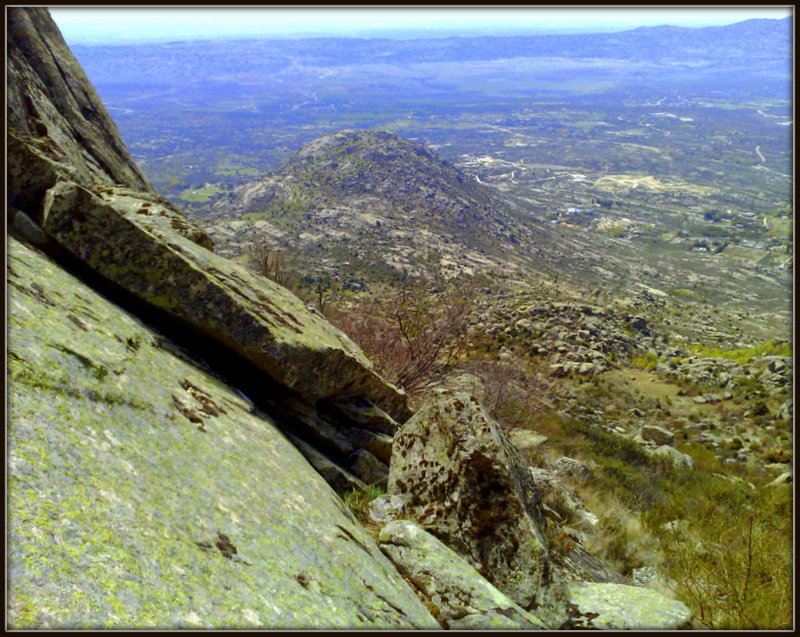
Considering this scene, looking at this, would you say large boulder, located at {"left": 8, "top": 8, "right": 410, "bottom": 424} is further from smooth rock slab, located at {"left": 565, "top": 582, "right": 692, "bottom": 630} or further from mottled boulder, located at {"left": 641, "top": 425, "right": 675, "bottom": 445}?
mottled boulder, located at {"left": 641, "top": 425, "right": 675, "bottom": 445}

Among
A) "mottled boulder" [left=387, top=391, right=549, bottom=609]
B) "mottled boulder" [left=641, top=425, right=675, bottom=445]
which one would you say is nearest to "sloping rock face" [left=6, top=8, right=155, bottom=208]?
"mottled boulder" [left=387, top=391, right=549, bottom=609]

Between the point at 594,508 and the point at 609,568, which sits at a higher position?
the point at 609,568

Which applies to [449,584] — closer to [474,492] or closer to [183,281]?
[474,492]

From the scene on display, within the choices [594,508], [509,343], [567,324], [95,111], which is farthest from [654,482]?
[567,324]

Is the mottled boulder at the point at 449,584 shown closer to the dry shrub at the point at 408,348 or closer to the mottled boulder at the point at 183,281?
the mottled boulder at the point at 183,281

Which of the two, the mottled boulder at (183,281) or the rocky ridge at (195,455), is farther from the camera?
the mottled boulder at (183,281)

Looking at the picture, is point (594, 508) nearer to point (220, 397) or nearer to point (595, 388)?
point (220, 397)

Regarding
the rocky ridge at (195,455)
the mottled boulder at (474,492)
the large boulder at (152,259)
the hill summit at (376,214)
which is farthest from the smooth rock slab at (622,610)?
the hill summit at (376,214)
